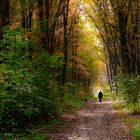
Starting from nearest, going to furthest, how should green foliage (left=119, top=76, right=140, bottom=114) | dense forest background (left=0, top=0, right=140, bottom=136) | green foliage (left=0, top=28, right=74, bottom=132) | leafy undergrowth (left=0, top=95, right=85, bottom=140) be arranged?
leafy undergrowth (left=0, top=95, right=85, bottom=140) < green foliage (left=0, top=28, right=74, bottom=132) < dense forest background (left=0, top=0, right=140, bottom=136) < green foliage (left=119, top=76, right=140, bottom=114)

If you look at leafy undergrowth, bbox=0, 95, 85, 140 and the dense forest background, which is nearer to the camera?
leafy undergrowth, bbox=0, 95, 85, 140

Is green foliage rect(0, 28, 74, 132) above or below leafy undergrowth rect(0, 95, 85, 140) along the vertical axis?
above

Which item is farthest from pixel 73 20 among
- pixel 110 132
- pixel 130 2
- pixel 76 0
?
pixel 110 132

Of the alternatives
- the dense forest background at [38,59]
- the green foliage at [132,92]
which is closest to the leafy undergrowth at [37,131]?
the dense forest background at [38,59]

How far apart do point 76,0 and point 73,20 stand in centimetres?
215

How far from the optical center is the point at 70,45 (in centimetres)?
4925

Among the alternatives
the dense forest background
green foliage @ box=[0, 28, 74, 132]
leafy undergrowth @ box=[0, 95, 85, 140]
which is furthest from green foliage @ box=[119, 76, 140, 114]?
green foliage @ box=[0, 28, 74, 132]


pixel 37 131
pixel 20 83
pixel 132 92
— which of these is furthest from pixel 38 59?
pixel 132 92

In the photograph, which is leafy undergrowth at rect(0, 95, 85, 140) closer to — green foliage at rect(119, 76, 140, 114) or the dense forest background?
the dense forest background

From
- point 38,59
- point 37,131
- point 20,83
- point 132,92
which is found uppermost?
point 38,59

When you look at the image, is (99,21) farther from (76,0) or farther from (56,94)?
(56,94)

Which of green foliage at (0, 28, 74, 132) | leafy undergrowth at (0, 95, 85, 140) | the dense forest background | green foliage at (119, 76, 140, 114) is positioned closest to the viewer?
leafy undergrowth at (0, 95, 85, 140)

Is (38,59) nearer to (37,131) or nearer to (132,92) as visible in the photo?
(37,131)

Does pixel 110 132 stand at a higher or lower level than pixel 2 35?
lower
